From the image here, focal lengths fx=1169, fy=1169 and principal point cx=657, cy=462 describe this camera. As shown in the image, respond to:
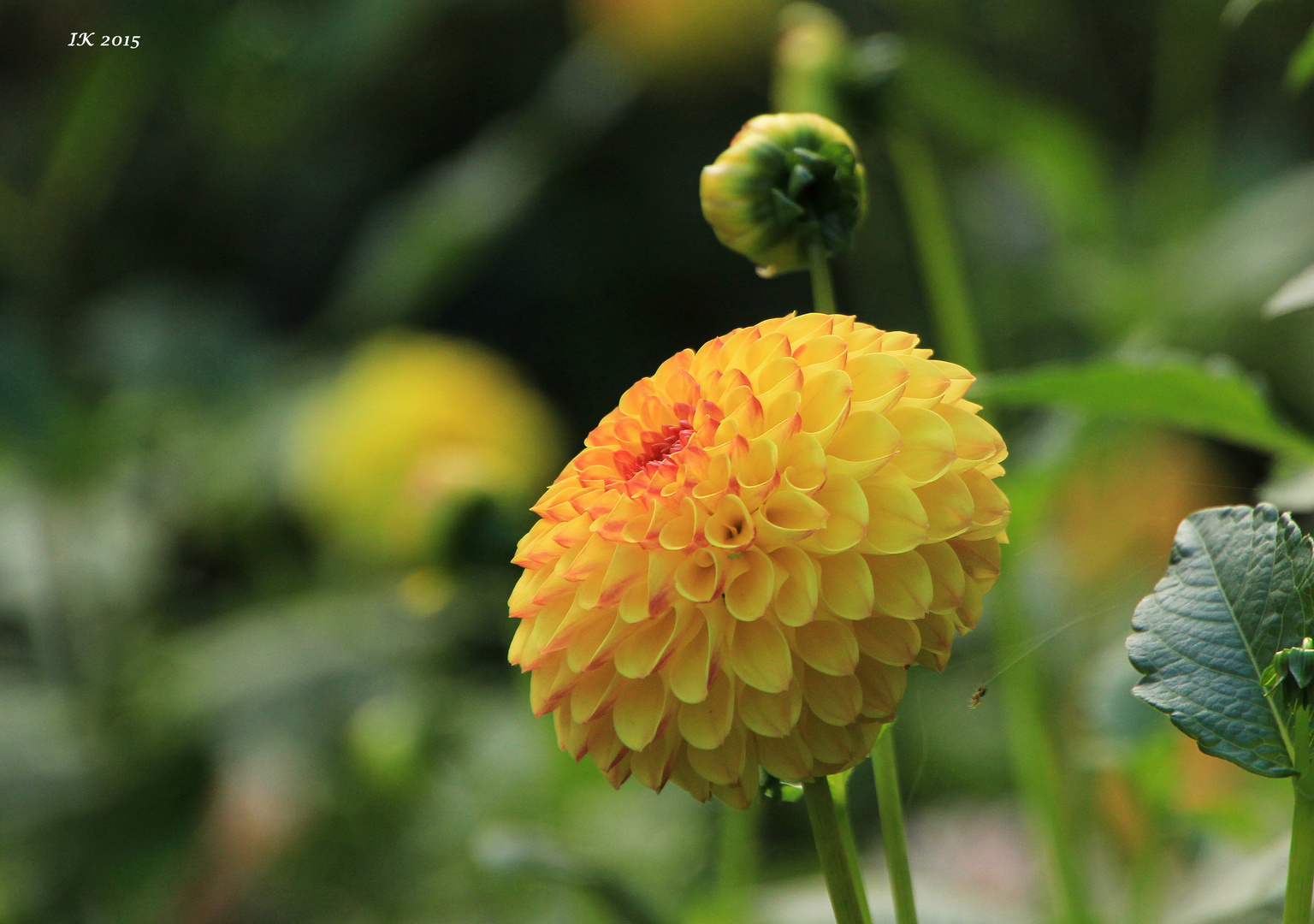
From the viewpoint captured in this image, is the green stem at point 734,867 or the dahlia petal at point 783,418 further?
the green stem at point 734,867

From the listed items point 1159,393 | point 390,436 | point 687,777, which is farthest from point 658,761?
point 390,436

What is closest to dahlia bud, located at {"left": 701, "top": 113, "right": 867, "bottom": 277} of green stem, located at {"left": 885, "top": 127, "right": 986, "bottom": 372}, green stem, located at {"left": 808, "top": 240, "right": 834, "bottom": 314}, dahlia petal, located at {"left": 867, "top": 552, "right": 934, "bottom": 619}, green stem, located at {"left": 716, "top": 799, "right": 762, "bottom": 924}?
green stem, located at {"left": 808, "top": 240, "right": 834, "bottom": 314}

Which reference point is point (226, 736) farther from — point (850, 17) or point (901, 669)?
point (850, 17)

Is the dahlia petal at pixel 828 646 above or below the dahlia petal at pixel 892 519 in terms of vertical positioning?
below

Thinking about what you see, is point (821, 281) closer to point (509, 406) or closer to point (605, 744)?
point (605, 744)

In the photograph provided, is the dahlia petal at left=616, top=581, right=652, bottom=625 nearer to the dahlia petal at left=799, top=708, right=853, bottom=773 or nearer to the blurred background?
the dahlia petal at left=799, top=708, right=853, bottom=773

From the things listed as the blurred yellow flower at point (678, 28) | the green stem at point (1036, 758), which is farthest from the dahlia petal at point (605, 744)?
the blurred yellow flower at point (678, 28)

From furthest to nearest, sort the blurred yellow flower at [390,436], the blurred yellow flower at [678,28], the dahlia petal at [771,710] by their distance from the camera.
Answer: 1. the blurred yellow flower at [678,28]
2. the blurred yellow flower at [390,436]
3. the dahlia petal at [771,710]

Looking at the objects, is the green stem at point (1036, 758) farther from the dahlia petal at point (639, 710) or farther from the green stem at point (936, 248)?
the dahlia petal at point (639, 710)
